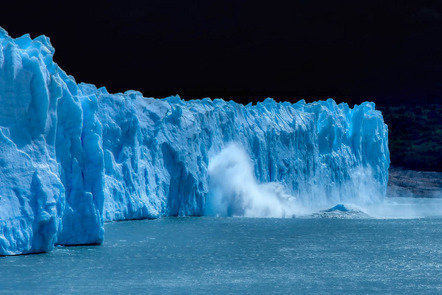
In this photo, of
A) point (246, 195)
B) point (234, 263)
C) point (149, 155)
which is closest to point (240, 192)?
point (246, 195)

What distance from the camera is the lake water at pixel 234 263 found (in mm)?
14008

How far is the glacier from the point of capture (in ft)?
53.7

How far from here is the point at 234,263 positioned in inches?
685

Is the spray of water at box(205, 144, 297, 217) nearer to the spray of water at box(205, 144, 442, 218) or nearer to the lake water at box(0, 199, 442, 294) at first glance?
the spray of water at box(205, 144, 442, 218)

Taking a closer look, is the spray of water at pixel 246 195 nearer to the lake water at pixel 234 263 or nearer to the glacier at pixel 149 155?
the glacier at pixel 149 155

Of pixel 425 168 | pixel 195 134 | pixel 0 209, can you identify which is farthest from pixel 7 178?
pixel 425 168

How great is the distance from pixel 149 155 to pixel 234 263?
37.2ft

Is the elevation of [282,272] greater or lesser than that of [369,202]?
lesser

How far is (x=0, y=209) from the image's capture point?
604 inches

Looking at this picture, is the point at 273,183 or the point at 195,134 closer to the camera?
the point at 195,134

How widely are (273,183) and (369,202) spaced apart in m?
9.07

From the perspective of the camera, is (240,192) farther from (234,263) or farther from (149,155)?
(234,263)

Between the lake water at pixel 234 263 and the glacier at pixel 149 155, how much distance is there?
1.07 metres

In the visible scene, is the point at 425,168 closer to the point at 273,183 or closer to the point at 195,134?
the point at 273,183
